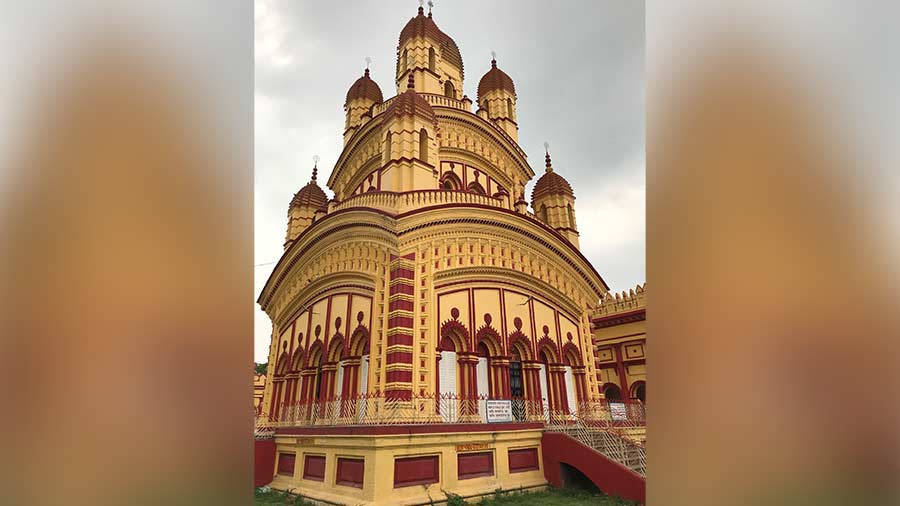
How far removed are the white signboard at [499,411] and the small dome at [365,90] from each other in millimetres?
18713

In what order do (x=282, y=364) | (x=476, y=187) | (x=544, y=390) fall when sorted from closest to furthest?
1. (x=544, y=390)
2. (x=282, y=364)
3. (x=476, y=187)

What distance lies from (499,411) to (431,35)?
18.3 meters

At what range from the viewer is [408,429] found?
421 inches

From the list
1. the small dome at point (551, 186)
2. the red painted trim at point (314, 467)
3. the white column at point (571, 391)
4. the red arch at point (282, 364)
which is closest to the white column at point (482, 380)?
the white column at point (571, 391)

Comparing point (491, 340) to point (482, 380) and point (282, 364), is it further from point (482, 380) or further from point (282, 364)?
point (282, 364)

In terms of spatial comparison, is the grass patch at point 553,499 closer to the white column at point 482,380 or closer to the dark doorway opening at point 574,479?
the dark doorway opening at point 574,479

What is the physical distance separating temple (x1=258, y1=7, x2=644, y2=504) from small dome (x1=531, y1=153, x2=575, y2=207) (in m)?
1.17
